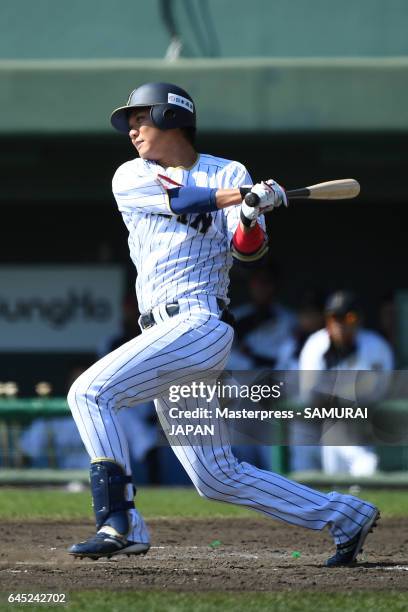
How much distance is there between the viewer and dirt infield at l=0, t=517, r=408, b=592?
396 cm

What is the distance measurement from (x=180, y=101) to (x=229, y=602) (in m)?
1.83

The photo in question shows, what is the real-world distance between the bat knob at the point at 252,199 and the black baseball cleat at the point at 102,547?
1.17 m

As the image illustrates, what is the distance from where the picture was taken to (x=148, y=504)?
7.28 metres

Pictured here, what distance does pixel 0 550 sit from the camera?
16.6 feet

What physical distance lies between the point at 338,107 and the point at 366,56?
78 centimetres

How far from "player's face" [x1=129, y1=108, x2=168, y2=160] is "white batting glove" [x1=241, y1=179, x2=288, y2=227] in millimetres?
507

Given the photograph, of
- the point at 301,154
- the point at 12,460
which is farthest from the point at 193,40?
the point at 12,460

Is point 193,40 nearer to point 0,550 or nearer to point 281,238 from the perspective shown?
point 281,238

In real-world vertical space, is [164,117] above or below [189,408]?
above

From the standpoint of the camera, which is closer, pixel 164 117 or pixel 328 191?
pixel 328 191

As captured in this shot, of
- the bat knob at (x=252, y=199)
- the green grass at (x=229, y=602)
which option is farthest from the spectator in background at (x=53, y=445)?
the green grass at (x=229, y=602)

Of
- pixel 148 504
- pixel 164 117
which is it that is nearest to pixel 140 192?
pixel 164 117

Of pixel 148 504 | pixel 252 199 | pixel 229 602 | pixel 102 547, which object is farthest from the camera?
pixel 148 504

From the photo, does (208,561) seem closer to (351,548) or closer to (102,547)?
(351,548)
